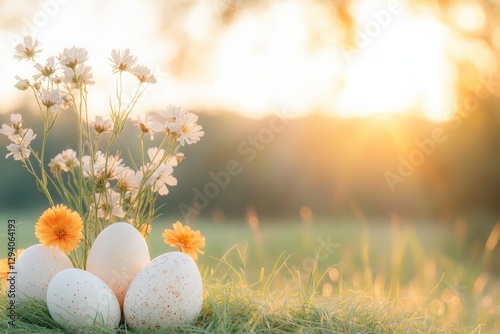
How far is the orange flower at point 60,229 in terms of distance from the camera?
1.83 m

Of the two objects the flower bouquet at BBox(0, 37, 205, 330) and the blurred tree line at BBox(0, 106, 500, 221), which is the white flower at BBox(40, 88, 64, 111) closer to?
the flower bouquet at BBox(0, 37, 205, 330)

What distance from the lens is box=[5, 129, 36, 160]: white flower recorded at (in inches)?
74.1

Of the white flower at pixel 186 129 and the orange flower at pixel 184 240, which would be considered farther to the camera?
the orange flower at pixel 184 240

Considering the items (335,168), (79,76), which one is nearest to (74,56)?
(79,76)

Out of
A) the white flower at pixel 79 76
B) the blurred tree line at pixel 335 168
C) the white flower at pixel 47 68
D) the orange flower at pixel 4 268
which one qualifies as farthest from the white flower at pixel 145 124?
the blurred tree line at pixel 335 168

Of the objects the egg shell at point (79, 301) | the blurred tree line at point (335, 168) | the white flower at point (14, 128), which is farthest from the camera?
the blurred tree line at point (335, 168)

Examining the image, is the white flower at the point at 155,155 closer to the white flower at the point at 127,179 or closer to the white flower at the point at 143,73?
the white flower at the point at 127,179

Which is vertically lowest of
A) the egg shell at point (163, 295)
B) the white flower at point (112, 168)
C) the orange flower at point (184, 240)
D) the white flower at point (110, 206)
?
the egg shell at point (163, 295)

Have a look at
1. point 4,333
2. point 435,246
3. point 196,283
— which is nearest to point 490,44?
point 435,246

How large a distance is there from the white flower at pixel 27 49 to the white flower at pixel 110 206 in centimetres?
50

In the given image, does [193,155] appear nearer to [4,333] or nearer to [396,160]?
[396,160]

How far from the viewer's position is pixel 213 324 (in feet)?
5.71

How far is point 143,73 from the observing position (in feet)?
5.95

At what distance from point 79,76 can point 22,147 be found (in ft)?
1.03
